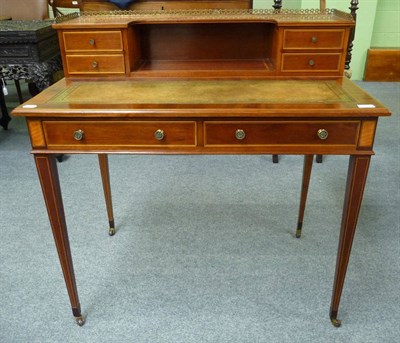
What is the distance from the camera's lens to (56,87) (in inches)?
52.0

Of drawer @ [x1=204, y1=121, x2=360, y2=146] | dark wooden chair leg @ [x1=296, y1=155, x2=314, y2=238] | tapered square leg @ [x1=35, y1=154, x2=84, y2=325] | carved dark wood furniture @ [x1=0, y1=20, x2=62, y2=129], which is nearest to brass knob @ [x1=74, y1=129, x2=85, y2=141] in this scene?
tapered square leg @ [x1=35, y1=154, x2=84, y2=325]

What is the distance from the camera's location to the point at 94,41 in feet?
4.83

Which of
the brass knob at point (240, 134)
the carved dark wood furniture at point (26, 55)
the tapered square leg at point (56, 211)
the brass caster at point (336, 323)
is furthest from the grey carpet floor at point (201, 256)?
the brass knob at point (240, 134)

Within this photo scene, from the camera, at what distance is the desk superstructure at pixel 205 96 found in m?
1.07

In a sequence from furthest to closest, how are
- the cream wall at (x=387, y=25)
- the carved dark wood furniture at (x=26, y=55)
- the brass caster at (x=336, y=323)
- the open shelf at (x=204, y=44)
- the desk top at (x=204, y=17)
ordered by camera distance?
the cream wall at (x=387, y=25)
the carved dark wood furniture at (x=26, y=55)
the open shelf at (x=204, y=44)
the desk top at (x=204, y=17)
the brass caster at (x=336, y=323)

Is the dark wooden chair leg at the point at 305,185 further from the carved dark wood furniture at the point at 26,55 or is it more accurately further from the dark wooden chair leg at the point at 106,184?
the carved dark wood furniture at the point at 26,55

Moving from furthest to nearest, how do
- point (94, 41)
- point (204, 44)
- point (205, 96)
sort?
1. point (204, 44)
2. point (94, 41)
3. point (205, 96)

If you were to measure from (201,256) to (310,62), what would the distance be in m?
0.90

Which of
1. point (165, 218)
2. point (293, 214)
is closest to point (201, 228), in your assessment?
point (165, 218)

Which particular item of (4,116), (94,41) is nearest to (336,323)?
(94,41)

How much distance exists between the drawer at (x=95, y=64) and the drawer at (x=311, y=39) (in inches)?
24.5

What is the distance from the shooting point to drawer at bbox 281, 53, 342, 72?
150 centimetres

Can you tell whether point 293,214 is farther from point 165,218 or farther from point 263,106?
point 263,106

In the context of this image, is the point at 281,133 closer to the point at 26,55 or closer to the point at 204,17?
the point at 204,17
